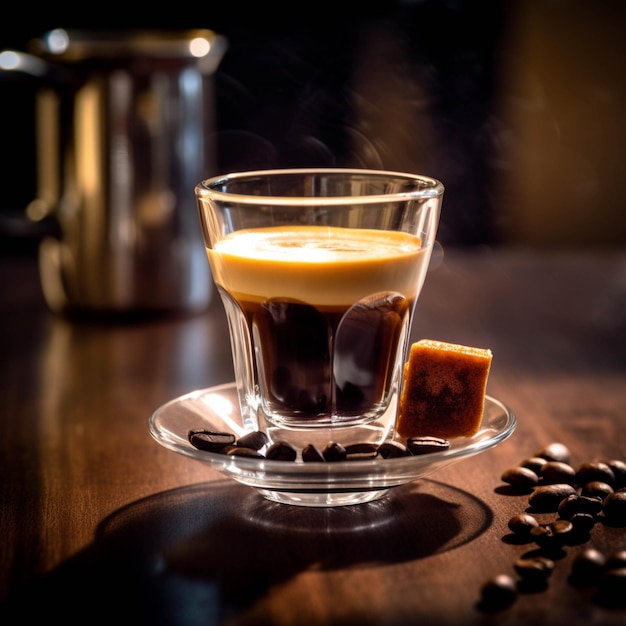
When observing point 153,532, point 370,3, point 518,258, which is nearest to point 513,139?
point 370,3

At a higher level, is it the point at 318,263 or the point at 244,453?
the point at 318,263

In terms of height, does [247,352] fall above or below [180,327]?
above

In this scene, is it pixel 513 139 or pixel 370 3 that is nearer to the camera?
pixel 370 3

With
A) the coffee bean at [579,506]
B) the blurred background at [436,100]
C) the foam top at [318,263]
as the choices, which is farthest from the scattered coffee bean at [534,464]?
the blurred background at [436,100]

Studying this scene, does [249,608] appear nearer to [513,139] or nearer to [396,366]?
[396,366]

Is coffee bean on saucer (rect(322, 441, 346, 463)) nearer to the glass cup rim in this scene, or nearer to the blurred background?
the glass cup rim

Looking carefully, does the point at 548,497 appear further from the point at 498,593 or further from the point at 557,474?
the point at 498,593

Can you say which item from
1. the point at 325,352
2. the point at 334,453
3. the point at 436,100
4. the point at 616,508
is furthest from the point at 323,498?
the point at 436,100
